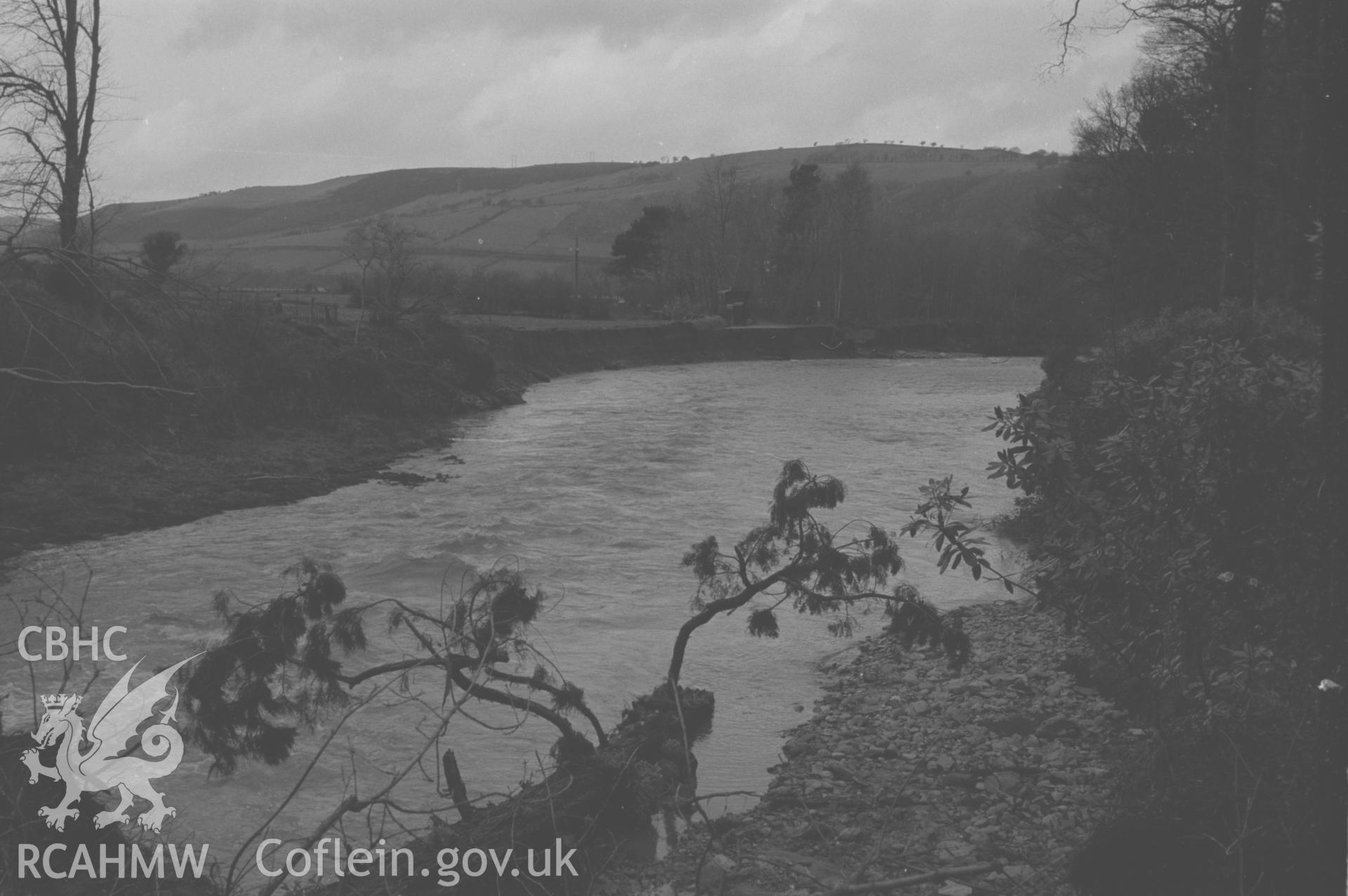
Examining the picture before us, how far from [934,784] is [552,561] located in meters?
9.50

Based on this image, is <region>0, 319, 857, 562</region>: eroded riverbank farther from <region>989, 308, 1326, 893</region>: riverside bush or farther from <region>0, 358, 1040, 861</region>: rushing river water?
<region>989, 308, 1326, 893</region>: riverside bush

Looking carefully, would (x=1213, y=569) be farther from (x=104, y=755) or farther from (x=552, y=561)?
(x=552, y=561)

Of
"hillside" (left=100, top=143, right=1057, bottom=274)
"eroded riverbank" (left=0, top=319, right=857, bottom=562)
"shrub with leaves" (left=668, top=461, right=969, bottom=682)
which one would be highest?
"hillside" (left=100, top=143, right=1057, bottom=274)

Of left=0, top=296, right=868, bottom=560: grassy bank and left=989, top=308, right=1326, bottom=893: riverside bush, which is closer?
left=0, top=296, right=868, bottom=560: grassy bank

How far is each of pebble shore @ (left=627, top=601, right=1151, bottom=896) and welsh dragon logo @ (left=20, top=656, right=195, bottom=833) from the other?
3.12 m

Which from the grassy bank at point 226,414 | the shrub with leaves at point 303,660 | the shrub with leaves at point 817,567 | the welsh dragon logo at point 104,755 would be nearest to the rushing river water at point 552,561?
the shrub with leaves at point 303,660

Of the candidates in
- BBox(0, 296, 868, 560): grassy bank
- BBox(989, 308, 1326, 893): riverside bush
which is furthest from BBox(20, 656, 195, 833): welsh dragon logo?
BBox(989, 308, 1326, 893): riverside bush

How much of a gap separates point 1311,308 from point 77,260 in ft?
56.0

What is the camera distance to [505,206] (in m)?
162

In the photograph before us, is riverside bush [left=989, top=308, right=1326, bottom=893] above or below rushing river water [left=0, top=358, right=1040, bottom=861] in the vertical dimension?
above

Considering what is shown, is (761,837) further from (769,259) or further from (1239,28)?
(769,259)

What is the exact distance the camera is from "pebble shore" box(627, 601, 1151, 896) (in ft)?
24.3

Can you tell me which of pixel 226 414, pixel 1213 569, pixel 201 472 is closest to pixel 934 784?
pixel 1213 569

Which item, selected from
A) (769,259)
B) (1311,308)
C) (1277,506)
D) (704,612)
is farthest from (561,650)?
(769,259)
